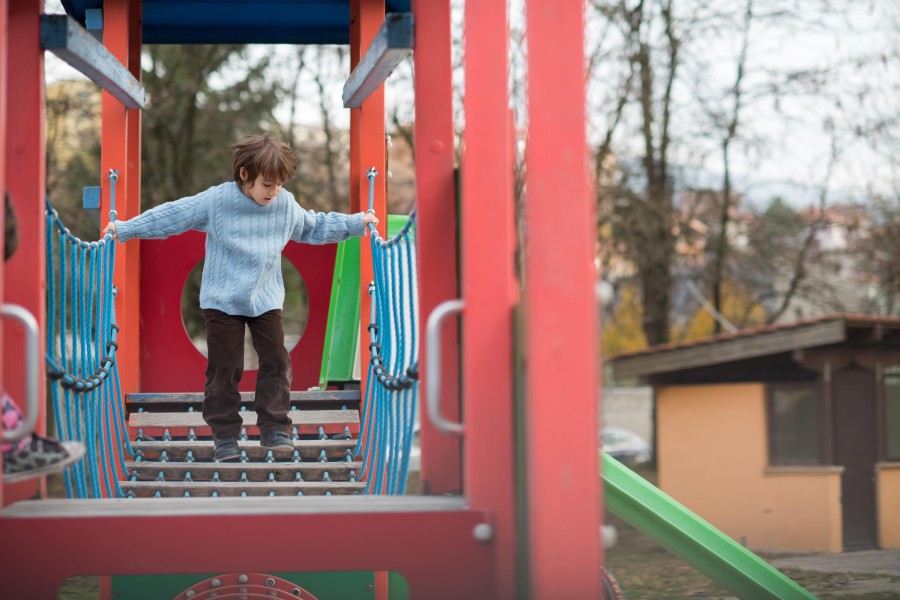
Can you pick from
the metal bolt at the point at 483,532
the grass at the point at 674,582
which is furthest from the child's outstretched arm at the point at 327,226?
the grass at the point at 674,582

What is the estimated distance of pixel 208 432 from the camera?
4.89 metres

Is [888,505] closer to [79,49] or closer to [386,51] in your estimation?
[386,51]

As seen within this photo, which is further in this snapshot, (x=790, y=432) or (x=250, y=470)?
(x=790, y=432)

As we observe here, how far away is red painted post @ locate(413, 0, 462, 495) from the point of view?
8.94ft

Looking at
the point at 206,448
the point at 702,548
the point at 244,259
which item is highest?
the point at 244,259

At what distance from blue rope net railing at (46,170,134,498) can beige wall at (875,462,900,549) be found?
1204 cm

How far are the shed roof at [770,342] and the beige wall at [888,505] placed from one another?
1.63 meters

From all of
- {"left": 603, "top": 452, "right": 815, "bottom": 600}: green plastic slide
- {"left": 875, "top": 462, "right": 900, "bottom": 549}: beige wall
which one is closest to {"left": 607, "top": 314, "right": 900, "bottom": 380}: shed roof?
{"left": 875, "top": 462, "right": 900, "bottom": 549}: beige wall

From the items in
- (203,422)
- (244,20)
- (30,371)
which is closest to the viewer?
(30,371)

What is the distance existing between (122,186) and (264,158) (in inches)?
63.1

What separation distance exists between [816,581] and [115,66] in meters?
8.92

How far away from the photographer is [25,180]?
267cm

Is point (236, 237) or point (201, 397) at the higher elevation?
point (236, 237)

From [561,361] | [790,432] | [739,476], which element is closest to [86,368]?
[561,361]
